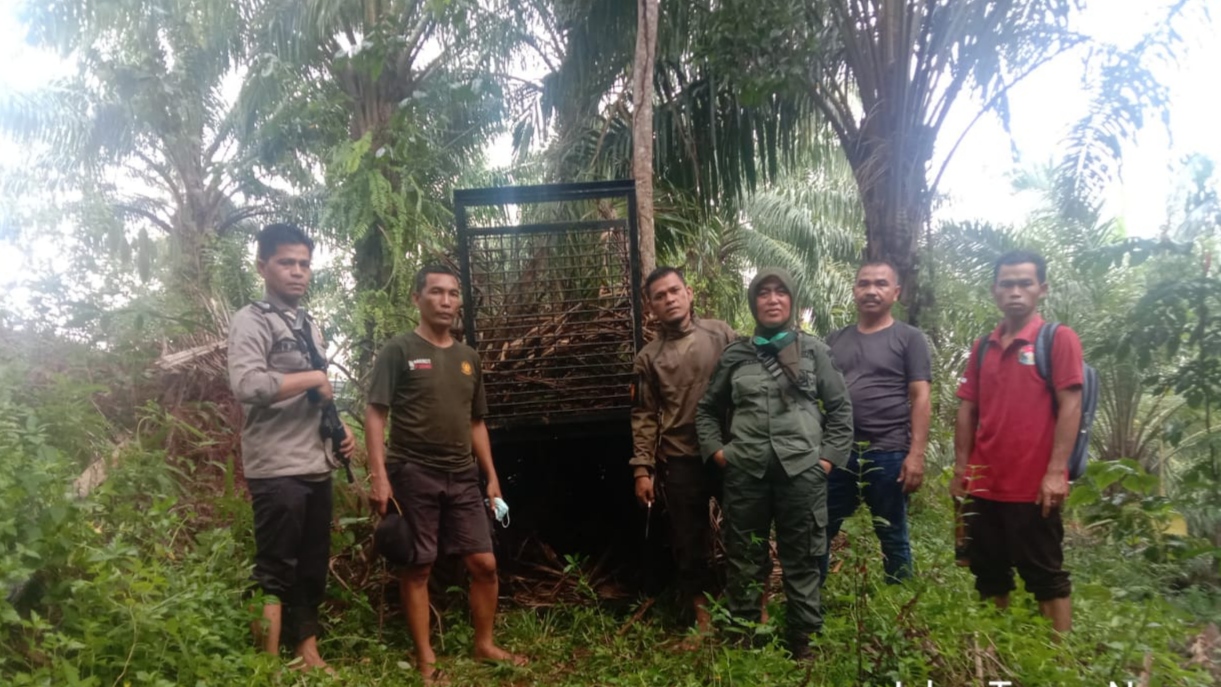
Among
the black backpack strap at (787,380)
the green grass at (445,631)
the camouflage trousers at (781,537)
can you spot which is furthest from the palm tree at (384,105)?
the camouflage trousers at (781,537)

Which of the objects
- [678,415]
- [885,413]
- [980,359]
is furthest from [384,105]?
[980,359]

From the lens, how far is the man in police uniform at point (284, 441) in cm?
313

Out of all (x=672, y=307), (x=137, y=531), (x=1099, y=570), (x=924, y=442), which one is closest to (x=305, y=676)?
(x=137, y=531)

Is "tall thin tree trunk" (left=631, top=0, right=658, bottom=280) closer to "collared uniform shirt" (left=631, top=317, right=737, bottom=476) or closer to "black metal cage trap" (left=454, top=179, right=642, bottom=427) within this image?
"black metal cage trap" (left=454, top=179, right=642, bottom=427)

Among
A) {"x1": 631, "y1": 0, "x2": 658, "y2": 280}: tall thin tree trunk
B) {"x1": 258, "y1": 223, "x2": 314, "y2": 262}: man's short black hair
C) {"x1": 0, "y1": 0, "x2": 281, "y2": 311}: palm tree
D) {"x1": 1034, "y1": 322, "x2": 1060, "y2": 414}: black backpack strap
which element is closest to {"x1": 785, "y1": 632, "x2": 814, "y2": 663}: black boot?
{"x1": 1034, "y1": 322, "x2": 1060, "y2": 414}: black backpack strap

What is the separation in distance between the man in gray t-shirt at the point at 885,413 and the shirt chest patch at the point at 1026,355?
0.38 meters

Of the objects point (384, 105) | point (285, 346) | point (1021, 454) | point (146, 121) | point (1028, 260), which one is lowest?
point (1021, 454)

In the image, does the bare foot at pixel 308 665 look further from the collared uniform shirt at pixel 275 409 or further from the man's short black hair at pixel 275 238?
the man's short black hair at pixel 275 238

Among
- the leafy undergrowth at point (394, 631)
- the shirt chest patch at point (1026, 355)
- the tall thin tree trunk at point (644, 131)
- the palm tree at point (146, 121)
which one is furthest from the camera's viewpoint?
the palm tree at point (146, 121)

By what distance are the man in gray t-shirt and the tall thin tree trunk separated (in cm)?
137

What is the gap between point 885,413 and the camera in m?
3.45

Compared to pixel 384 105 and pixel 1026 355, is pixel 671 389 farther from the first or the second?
pixel 384 105

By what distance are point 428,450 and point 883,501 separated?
2140mm

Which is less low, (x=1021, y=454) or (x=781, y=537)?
(x=1021, y=454)
